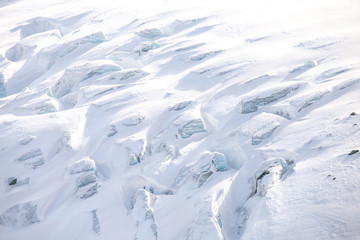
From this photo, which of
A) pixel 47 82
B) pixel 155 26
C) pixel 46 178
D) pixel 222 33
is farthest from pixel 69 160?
pixel 155 26

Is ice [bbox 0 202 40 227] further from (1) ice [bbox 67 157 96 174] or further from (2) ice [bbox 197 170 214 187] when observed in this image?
(2) ice [bbox 197 170 214 187]

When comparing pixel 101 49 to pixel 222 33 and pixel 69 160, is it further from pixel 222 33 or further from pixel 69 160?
pixel 69 160

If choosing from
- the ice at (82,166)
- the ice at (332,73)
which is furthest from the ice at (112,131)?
the ice at (332,73)

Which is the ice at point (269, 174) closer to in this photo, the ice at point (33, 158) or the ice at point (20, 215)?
the ice at point (20, 215)

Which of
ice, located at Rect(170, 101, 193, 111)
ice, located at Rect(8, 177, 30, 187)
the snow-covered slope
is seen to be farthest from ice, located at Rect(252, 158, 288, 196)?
ice, located at Rect(8, 177, 30, 187)

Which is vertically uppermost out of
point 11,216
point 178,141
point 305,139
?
point 305,139
